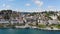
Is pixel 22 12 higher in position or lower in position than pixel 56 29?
higher

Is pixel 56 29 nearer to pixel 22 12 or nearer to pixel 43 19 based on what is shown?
pixel 43 19

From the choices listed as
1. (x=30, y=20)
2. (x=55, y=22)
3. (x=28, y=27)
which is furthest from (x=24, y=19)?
(x=55, y=22)

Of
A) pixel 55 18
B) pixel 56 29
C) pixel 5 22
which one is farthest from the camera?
pixel 55 18

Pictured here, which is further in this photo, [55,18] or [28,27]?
[55,18]

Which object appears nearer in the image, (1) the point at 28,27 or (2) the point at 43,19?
(1) the point at 28,27

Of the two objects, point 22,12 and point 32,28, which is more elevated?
point 22,12

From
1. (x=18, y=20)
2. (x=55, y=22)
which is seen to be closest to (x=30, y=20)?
(x=18, y=20)

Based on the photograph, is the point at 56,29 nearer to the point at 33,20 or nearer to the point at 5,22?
the point at 33,20

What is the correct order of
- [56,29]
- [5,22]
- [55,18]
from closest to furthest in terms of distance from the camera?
[56,29], [5,22], [55,18]
